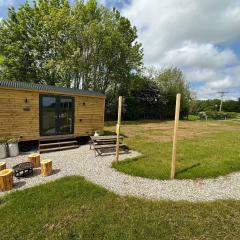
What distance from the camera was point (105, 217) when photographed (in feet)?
12.4

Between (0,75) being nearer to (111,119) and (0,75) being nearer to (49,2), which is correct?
(49,2)

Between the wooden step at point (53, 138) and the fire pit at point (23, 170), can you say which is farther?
the wooden step at point (53, 138)

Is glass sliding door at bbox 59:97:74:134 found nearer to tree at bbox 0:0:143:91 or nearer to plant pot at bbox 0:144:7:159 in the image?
plant pot at bbox 0:144:7:159

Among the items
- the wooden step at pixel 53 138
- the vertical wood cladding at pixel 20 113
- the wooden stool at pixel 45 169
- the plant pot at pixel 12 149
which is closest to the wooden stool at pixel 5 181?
the wooden stool at pixel 45 169

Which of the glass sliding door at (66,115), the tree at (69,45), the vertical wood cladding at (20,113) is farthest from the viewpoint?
the tree at (69,45)

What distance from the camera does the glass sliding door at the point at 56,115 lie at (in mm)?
9305

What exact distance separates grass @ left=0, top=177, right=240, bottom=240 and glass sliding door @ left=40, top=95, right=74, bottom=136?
499cm

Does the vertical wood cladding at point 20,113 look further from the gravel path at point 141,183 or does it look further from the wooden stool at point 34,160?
the wooden stool at point 34,160

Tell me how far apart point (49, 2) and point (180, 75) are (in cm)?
2048

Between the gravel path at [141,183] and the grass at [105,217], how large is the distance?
39 cm

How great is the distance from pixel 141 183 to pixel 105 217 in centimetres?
190

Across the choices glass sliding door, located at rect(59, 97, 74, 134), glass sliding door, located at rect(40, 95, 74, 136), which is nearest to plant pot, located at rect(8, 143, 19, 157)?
glass sliding door, located at rect(40, 95, 74, 136)

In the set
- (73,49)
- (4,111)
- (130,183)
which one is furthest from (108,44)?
(130,183)

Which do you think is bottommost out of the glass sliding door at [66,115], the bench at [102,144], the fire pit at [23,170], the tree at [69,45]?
the fire pit at [23,170]
